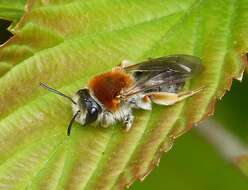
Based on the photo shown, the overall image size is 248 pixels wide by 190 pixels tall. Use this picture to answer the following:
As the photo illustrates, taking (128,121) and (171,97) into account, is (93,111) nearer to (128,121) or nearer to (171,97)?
(128,121)

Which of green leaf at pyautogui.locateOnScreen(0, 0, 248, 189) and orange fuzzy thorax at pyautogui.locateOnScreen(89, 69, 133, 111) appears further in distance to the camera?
orange fuzzy thorax at pyautogui.locateOnScreen(89, 69, 133, 111)

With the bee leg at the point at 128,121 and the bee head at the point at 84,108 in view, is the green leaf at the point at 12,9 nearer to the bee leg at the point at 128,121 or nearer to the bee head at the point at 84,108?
the bee head at the point at 84,108

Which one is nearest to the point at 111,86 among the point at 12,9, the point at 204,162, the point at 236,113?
the point at 12,9

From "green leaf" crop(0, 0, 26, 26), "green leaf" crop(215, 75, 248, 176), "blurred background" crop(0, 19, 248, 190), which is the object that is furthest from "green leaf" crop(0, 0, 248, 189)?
"blurred background" crop(0, 19, 248, 190)

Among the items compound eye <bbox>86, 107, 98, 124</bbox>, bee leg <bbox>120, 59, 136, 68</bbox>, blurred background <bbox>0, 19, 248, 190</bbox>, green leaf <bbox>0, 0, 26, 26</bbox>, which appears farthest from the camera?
blurred background <bbox>0, 19, 248, 190</bbox>

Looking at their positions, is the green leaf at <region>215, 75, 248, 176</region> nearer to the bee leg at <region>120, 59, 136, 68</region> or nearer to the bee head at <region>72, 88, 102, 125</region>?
the bee leg at <region>120, 59, 136, 68</region>

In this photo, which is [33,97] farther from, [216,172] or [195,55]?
[216,172]

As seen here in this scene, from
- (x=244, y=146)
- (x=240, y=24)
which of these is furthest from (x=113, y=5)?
(x=244, y=146)
